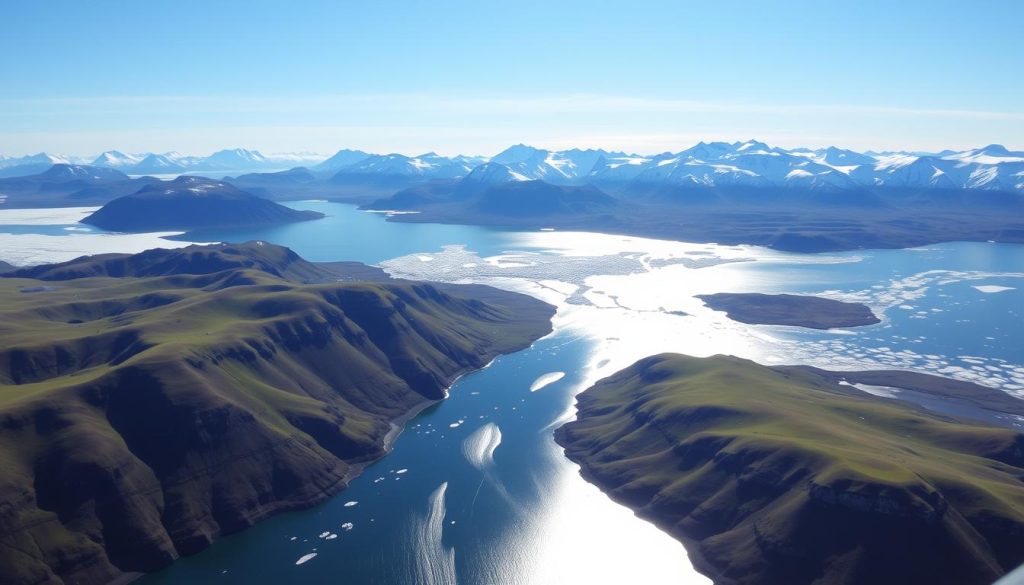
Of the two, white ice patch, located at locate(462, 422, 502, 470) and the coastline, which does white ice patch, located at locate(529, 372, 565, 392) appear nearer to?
the coastline

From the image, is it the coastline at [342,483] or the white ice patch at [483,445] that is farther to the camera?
the white ice patch at [483,445]

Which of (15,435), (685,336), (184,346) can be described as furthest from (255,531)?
(685,336)

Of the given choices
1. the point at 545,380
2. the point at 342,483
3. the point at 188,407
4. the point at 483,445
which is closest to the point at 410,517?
the point at 342,483

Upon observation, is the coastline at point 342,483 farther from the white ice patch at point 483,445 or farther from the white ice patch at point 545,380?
the white ice patch at point 545,380

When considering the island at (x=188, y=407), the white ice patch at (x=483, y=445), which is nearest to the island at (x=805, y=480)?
the white ice patch at (x=483, y=445)

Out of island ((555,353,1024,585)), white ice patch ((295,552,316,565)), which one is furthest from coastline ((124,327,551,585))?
island ((555,353,1024,585))

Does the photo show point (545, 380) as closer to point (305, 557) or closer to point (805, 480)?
point (805, 480)

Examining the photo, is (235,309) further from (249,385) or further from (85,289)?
(85,289)

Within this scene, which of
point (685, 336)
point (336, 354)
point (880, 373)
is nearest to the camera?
point (336, 354)
